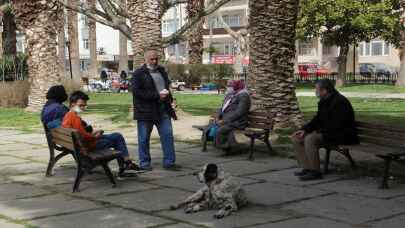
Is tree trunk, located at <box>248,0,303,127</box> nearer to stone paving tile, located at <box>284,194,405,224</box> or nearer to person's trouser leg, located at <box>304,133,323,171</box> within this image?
person's trouser leg, located at <box>304,133,323,171</box>

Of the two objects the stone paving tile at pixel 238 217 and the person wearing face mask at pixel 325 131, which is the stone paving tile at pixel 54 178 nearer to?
the stone paving tile at pixel 238 217

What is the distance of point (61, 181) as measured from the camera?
8609mm

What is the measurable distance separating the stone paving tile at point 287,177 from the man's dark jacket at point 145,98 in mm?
1602

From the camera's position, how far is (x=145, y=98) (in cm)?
898

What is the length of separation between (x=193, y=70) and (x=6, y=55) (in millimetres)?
18023

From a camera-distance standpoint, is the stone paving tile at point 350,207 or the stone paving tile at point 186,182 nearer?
the stone paving tile at point 350,207

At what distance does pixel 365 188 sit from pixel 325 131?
1.00m

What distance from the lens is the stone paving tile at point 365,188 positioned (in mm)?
7445

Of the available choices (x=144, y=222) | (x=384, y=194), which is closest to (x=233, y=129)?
(x=384, y=194)

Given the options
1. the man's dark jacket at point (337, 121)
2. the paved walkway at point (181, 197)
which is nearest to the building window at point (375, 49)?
the paved walkway at point (181, 197)

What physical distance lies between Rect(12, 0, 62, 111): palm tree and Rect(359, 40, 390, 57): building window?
51321mm

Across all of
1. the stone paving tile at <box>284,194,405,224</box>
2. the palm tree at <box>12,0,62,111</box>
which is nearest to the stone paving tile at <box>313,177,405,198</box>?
the stone paving tile at <box>284,194,405,224</box>

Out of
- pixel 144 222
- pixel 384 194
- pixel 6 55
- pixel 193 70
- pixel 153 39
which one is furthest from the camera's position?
pixel 193 70

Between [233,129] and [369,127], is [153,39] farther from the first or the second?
[369,127]
